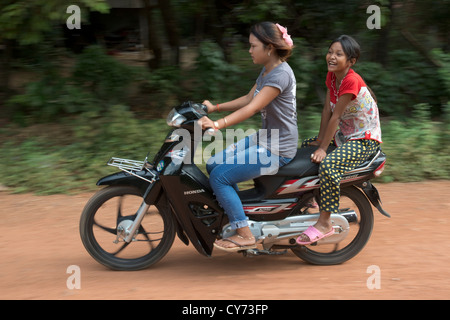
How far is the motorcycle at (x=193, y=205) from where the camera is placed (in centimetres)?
399

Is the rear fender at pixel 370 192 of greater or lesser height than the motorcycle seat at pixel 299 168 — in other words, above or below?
below

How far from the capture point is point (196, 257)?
4.51 meters

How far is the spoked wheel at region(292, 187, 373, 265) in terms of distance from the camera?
4.24 m

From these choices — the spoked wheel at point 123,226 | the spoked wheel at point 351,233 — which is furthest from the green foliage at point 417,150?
the spoked wheel at point 123,226

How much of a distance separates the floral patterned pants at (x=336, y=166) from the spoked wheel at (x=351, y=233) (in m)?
0.24

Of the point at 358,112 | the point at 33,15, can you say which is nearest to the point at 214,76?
the point at 33,15

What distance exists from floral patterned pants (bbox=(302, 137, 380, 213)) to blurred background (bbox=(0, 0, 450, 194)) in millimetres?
3195

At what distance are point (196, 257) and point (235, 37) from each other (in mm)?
5903

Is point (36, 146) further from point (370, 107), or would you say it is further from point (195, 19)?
point (370, 107)

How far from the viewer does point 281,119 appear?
3.95 m

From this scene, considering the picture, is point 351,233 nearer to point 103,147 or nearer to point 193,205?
point 193,205

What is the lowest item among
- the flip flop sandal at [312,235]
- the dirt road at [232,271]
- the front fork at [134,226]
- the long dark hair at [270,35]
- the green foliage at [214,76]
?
the dirt road at [232,271]

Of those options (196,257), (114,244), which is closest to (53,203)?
(114,244)

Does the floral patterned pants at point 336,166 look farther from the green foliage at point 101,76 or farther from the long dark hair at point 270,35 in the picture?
the green foliage at point 101,76
